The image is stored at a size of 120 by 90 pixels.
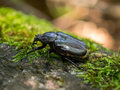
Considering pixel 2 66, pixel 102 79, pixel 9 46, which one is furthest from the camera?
pixel 9 46

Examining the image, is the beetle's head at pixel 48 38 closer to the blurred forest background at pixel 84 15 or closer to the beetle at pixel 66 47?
the beetle at pixel 66 47

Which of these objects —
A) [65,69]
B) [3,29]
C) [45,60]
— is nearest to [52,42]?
[45,60]

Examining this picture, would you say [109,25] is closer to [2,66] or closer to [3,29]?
[3,29]

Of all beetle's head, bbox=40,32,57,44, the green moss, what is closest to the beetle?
beetle's head, bbox=40,32,57,44

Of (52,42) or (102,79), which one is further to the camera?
(52,42)

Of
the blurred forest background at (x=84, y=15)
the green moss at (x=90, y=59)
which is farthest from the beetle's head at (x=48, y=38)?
the blurred forest background at (x=84, y=15)

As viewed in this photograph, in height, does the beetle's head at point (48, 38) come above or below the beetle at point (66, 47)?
above

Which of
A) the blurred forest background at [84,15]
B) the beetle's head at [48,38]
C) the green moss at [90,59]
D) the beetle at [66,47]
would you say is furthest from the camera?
the blurred forest background at [84,15]

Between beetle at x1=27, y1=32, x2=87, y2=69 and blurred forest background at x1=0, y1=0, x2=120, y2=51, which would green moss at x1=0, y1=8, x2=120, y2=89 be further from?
blurred forest background at x1=0, y1=0, x2=120, y2=51
